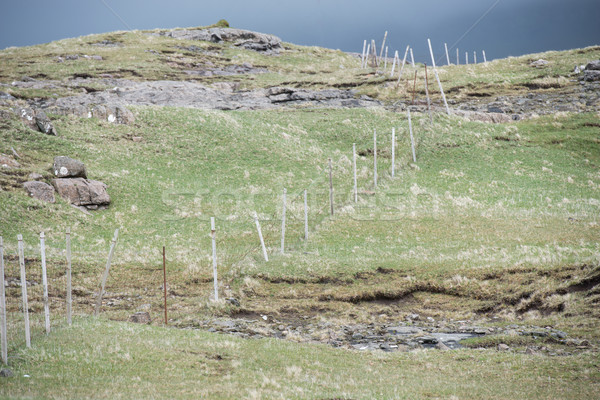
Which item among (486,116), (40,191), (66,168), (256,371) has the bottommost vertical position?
(256,371)

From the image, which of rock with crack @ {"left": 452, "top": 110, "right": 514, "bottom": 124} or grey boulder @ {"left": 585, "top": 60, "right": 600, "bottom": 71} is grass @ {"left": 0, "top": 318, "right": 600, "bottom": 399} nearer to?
rock with crack @ {"left": 452, "top": 110, "right": 514, "bottom": 124}

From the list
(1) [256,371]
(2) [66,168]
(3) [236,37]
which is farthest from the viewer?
(3) [236,37]

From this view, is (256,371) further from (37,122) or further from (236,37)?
(236,37)

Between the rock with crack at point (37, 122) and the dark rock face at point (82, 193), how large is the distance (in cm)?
1102

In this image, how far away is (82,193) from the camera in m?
35.3

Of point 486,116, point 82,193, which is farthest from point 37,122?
point 486,116

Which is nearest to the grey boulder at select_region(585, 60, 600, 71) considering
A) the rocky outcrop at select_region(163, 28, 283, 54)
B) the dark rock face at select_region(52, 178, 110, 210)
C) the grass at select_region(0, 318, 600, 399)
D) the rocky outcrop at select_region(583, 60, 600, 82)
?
the rocky outcrop at select_region(583, 60, 600, 82)

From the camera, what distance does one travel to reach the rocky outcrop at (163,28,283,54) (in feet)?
395

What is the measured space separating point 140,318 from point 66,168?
73.5 ft

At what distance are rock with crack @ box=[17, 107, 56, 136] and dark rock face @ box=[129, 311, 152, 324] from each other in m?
32.1

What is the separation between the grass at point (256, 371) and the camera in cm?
1078

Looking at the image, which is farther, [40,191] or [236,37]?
[236,37]

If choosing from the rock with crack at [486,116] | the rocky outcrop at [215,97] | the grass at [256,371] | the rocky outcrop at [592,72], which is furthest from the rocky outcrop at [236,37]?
the grass at [256,371]

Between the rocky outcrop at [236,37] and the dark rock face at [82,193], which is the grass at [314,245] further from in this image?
the rocky outcrop at [236,37]
